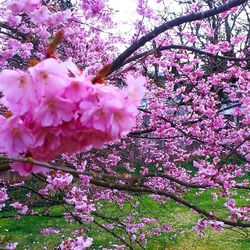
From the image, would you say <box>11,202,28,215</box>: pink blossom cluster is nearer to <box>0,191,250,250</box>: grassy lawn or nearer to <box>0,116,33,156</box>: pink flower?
<box>0,191,250,250</box>: grassy lawn

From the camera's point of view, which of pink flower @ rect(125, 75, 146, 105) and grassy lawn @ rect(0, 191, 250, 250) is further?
grassy lawn @ rect(0, 191, 250, 250)

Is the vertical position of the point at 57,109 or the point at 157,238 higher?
the point at 157,238

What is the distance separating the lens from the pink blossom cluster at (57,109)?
0.99m

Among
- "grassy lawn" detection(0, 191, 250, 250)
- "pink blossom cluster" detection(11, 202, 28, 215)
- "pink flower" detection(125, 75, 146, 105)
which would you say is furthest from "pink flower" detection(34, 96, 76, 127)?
"grassy lawn" detection(0, 191, 250, 250)

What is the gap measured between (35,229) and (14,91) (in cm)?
797

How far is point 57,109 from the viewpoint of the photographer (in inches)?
38.3

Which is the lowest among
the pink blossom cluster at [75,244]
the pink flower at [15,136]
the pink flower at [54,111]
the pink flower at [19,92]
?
the pink flower at [15,136]

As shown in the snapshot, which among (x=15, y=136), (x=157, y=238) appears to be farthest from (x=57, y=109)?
(x=157, y=238)

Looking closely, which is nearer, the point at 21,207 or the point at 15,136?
the point at 15,136

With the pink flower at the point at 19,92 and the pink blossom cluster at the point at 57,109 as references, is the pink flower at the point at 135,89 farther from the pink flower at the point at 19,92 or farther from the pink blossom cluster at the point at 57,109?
the pink flower at the point at 19,92

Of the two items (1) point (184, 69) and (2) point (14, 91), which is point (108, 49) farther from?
(2) point (14, 91)

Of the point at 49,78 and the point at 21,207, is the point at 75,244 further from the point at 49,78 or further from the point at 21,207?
the point at 49,78

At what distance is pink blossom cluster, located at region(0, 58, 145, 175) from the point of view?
987mm

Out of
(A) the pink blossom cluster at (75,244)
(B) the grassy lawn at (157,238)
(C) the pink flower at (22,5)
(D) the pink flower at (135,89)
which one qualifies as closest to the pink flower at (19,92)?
(D) the pink flower at (135,89)
